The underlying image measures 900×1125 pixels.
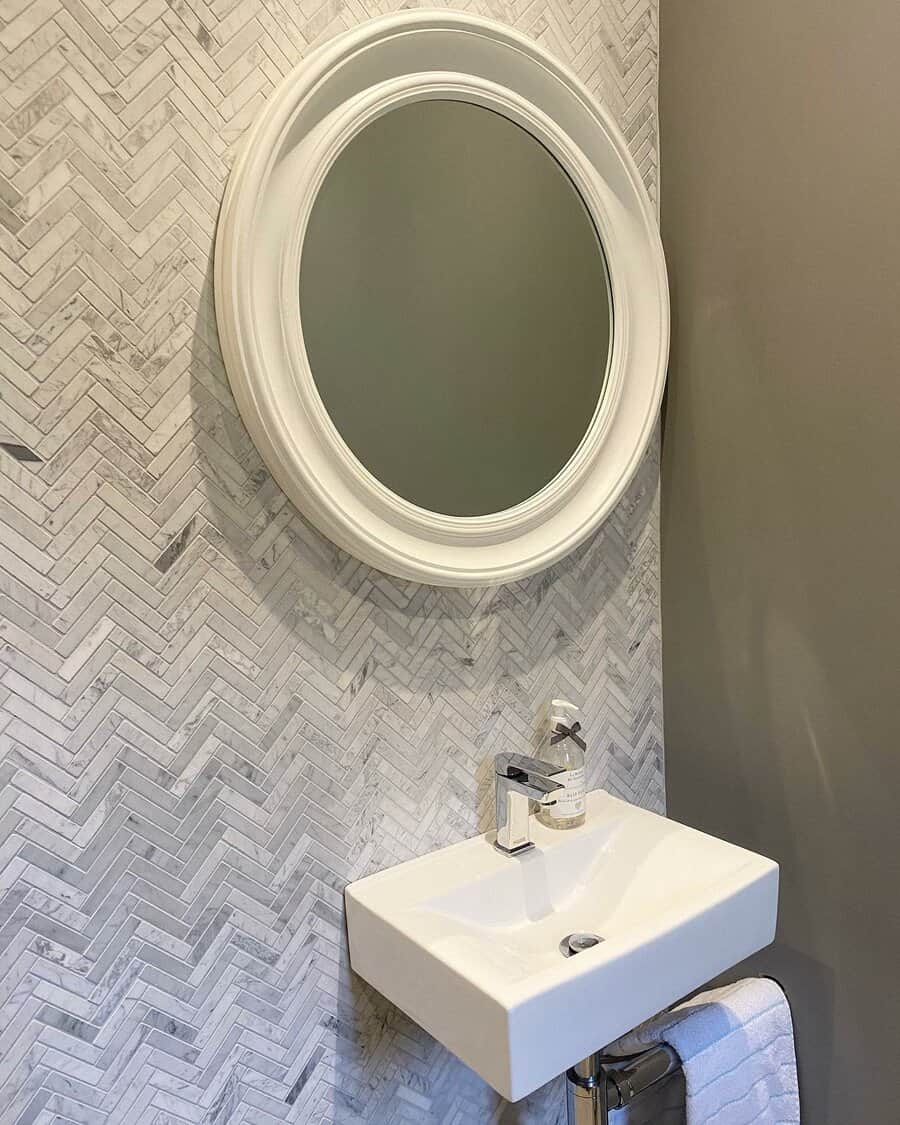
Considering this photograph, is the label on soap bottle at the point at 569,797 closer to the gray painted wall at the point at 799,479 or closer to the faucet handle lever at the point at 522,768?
the faucet handle lever at the point at 522,768

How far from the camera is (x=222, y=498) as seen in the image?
0.96 meters

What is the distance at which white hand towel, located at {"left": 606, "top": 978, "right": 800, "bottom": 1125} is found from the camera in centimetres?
117

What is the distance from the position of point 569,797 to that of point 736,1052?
1.33 ft

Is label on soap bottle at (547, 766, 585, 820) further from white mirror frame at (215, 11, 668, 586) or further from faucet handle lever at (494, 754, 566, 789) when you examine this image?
white mirror frame at (215, 11, 668, 586)

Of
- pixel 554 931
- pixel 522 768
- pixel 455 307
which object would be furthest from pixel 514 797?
pixel 455 307

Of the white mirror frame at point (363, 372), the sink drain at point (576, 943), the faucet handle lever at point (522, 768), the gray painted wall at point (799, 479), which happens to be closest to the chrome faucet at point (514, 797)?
the faucet handle lever at point (522, 768)

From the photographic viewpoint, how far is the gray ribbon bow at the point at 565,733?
1.23 m

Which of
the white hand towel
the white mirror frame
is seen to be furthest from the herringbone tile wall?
the white hand towel

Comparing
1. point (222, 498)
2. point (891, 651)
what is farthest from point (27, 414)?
point (891, 651)

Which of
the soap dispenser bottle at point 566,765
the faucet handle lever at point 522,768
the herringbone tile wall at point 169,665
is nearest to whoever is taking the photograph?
the herringbone tile wall at point 169,665

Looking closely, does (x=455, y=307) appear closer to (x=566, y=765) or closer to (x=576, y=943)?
(x=566, y=765)

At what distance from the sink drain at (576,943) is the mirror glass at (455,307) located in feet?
1.82

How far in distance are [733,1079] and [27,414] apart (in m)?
1.20

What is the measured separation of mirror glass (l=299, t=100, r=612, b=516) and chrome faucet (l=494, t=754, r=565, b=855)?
1.08ft
